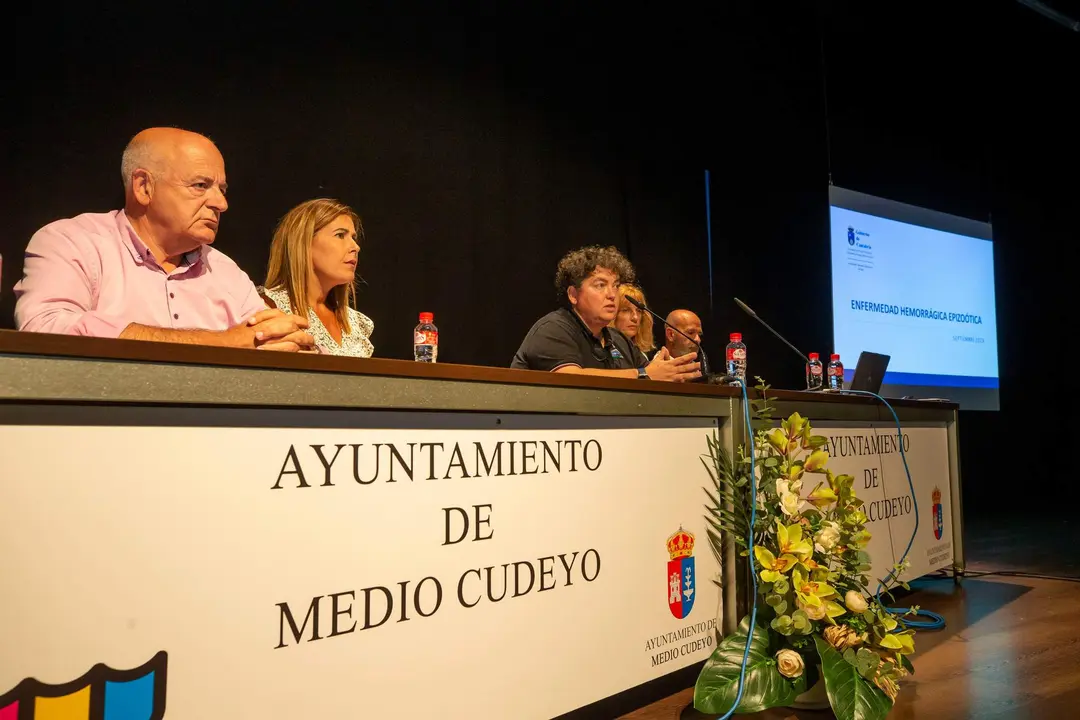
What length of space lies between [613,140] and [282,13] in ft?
5.31

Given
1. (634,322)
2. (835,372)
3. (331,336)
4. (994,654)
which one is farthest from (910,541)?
(331,336)

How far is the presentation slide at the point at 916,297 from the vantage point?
15.4 ft

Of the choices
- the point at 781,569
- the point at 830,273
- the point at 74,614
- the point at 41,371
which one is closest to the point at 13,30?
the point at 41,371

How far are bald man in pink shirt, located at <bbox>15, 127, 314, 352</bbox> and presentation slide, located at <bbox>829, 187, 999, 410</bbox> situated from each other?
3700mm

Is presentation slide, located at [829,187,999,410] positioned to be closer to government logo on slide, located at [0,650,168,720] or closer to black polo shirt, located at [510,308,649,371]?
black polo shirt, located at [510,308,649,371]

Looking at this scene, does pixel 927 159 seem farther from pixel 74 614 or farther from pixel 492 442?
pixel 74 614

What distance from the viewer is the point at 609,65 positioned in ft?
11.9

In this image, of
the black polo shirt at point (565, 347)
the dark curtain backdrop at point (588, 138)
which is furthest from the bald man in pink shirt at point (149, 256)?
the black polo shirt at point (565, 347)

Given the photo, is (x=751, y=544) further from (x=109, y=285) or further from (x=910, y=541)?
(x=109, y=285)

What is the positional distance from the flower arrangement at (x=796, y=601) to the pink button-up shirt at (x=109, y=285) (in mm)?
1345

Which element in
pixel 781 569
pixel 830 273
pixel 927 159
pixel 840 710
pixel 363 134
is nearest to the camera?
pixel 840 710

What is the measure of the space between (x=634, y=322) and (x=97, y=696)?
9.58ft

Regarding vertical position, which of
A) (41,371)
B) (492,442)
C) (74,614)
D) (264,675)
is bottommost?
(264,675)

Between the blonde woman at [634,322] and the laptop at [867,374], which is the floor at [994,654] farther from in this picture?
the blonde woman at [634,322]
